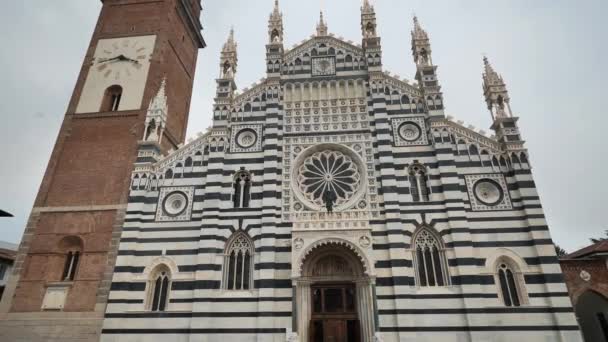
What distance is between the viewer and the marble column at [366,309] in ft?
47.8

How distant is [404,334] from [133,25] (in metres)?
23.4

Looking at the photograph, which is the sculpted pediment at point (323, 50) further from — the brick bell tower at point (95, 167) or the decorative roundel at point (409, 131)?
the brick bell tower at point (95, 167)

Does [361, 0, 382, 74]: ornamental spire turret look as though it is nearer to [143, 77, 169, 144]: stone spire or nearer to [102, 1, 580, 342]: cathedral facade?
[102, 1, 580, 342]: cathedral facade

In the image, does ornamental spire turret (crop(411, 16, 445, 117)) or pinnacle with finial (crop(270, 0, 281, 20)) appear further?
pinnacle with finial (crop(270, 0, 281, 20))

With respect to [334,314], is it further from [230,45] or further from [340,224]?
[230,45]

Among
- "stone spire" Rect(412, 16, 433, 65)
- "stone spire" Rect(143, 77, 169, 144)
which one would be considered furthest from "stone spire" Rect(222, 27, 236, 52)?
"stone spire" Rect(412, 16, 433, 65)

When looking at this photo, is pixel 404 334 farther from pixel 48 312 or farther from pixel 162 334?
pixel 48 312

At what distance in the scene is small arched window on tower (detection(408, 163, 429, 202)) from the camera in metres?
16.9

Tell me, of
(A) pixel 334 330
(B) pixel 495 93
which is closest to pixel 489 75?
(B) pixel 495 93

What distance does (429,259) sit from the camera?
15742mm

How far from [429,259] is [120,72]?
19814mm

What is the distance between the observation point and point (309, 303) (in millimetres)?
15492

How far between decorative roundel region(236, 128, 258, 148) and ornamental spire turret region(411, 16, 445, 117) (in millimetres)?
8749

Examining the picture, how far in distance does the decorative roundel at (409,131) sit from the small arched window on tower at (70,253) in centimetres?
1616
